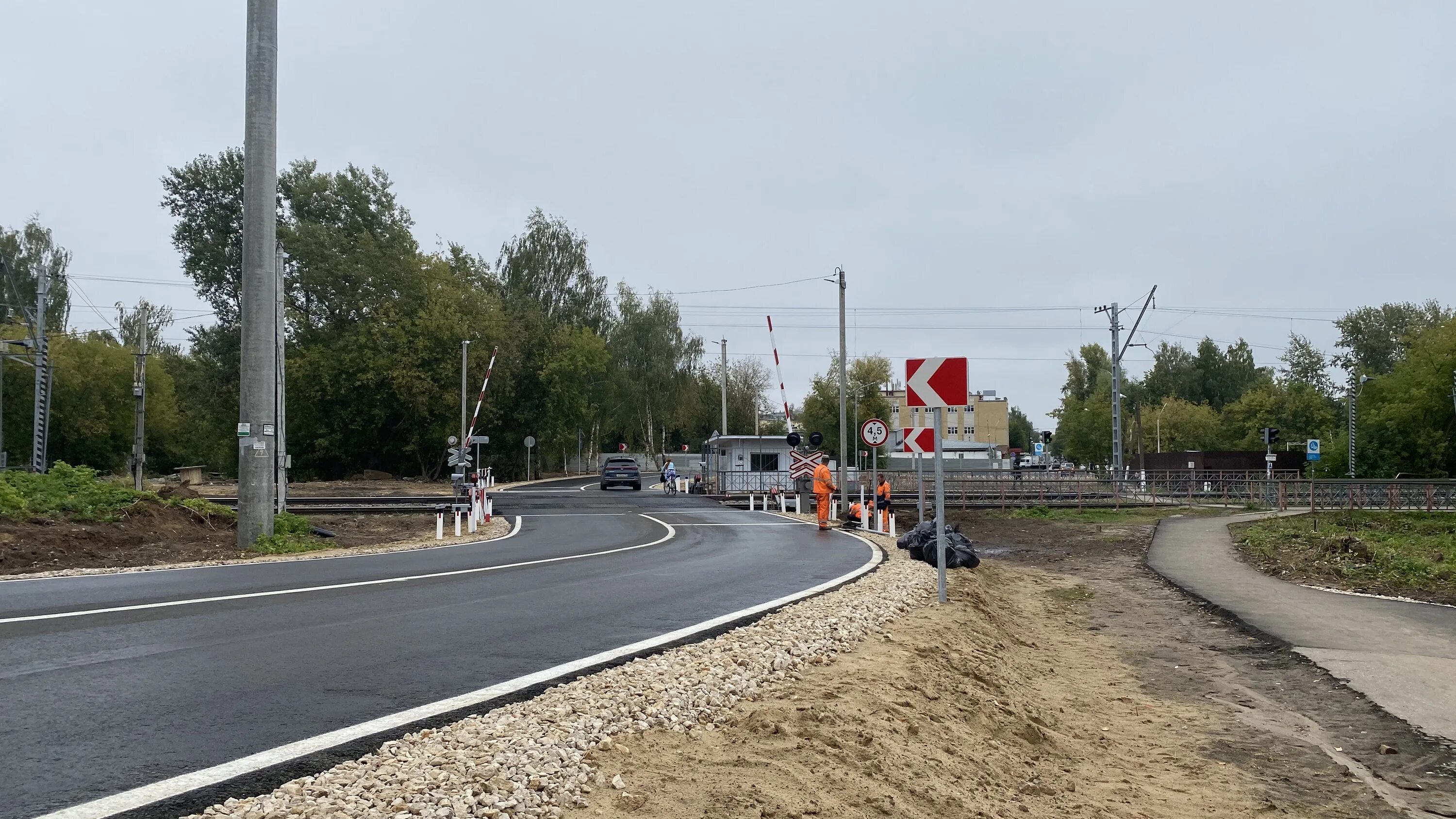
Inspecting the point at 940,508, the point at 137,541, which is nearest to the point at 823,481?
the point at 137,541

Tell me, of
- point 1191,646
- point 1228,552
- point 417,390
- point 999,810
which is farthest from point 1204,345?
point 999,810

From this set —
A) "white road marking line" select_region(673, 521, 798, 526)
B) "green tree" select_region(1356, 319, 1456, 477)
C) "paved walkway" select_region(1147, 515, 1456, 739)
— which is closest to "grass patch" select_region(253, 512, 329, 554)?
"white road marking line" select_region(673, 521, 798, 526)

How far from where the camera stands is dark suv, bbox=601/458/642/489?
170 feet

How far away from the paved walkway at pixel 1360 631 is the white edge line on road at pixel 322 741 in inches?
224

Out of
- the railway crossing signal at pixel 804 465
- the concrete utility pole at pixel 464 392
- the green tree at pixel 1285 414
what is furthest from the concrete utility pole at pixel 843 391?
the green tree at pixel 1285 414

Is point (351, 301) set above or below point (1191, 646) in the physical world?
above

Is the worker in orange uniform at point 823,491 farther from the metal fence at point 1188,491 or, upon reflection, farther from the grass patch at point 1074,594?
the metal fence at point 1188,491

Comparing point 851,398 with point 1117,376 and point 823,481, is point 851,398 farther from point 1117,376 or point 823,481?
point 823,481

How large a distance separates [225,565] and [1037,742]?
11660 mm

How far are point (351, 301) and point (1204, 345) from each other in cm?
8858

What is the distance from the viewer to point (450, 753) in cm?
479

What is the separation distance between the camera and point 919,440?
14.7 metres

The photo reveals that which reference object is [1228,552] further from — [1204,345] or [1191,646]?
[1204,345]

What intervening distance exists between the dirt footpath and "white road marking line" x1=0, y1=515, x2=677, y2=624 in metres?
5.90
